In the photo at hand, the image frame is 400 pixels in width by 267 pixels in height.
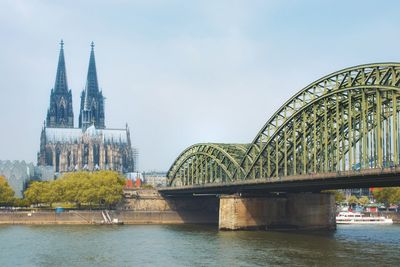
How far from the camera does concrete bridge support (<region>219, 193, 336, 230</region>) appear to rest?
4606 inches

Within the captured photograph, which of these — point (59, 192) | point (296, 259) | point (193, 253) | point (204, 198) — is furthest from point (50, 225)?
point (296, 259)

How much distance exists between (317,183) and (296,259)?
25.2 m

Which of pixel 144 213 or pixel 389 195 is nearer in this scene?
pixel 144 213

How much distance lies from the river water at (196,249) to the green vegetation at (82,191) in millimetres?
52158

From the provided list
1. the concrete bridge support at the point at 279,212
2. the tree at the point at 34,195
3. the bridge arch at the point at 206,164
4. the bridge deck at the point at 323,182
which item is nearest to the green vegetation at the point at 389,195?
the bridge arch at the point at 206,164

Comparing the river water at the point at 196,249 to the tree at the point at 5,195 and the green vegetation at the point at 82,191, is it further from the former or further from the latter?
the tree at the point at 5,195

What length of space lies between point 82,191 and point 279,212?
2466 inches

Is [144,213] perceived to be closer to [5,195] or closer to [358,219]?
[5,195]

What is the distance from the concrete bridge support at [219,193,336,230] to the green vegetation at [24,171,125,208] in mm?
52438

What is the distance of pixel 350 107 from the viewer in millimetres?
93188

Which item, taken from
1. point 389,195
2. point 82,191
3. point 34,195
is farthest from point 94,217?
point 389,195

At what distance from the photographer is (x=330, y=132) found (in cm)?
9975

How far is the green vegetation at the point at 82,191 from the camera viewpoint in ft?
537

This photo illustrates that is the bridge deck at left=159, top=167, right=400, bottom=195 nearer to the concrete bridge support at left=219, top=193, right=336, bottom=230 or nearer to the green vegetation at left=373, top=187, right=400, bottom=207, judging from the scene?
the concrete bridge support at left=219, top=193, right=336, bottom=230
